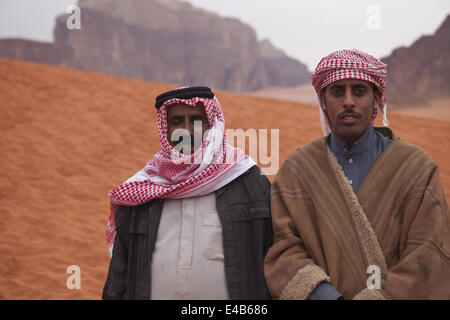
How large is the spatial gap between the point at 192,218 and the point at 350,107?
1033mm

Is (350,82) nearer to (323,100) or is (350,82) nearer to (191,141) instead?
(323,100)

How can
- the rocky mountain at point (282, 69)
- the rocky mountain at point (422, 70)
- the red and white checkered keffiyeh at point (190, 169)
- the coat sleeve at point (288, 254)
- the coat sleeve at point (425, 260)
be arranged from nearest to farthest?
the coat sleeve at point (425, 260) < the coat sleeve at point (288, 254) < the red and white checkered keffiyeh at point (190, 169) < the rocky mountain at point (422, 70) < the rocky mountain at point (282, 69)

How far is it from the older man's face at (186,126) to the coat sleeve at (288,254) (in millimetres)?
525

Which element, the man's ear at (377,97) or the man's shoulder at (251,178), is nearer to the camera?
the man's ear at (377,97)

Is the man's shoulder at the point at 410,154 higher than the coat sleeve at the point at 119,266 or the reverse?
higher

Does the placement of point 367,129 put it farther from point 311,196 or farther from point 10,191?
point 10,191

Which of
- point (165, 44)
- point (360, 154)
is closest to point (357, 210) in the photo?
point (360, 154)

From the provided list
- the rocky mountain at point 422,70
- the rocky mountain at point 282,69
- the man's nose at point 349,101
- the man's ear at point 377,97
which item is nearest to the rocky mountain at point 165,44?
the rocky mountain at point 282,69

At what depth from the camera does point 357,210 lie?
230 cm

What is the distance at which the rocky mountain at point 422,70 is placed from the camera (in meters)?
37.9

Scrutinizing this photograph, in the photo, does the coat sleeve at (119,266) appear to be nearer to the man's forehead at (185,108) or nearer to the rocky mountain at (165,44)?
the man's forehead at (185,108)

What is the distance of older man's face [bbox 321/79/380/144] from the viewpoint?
2.39m
